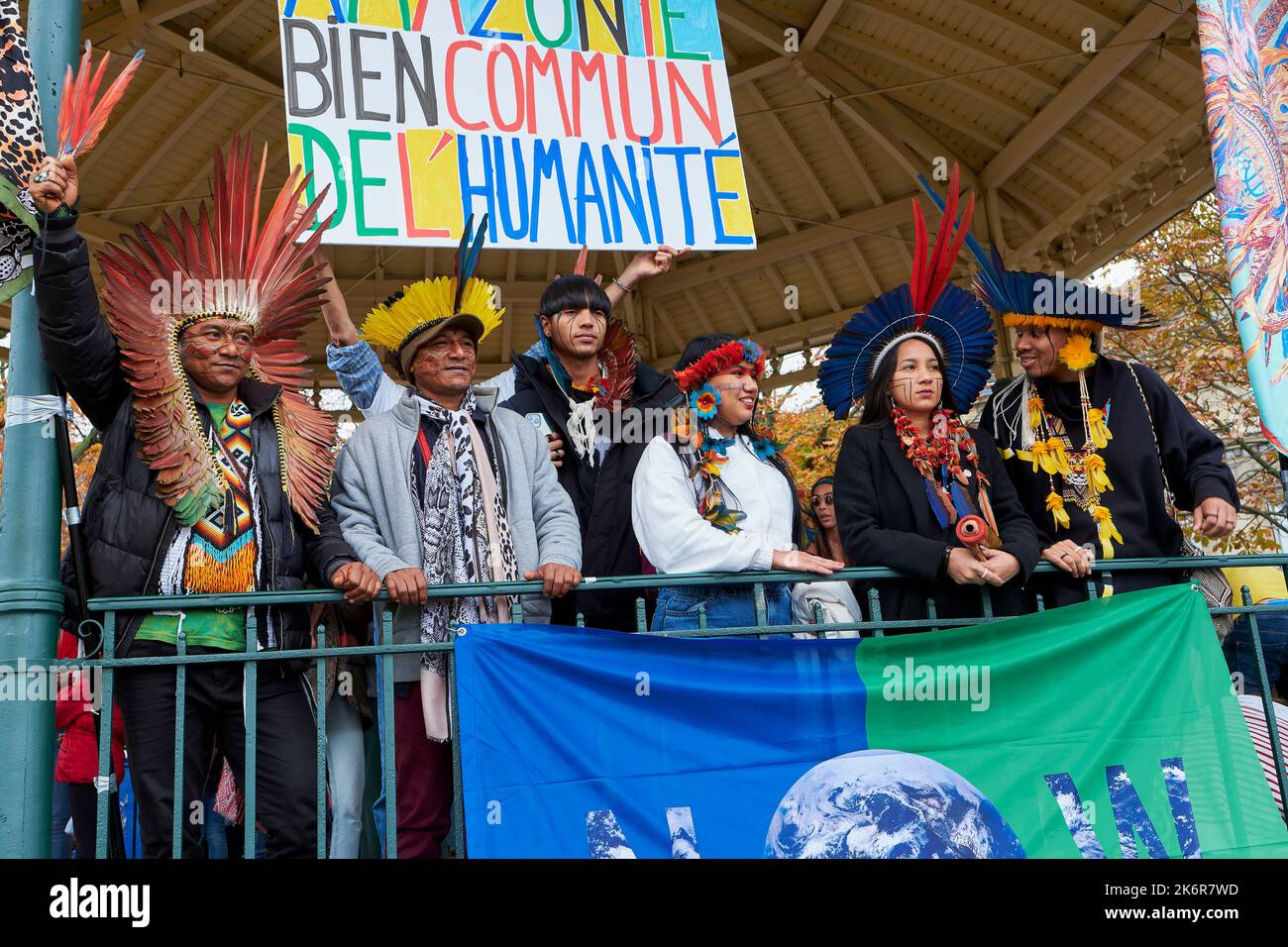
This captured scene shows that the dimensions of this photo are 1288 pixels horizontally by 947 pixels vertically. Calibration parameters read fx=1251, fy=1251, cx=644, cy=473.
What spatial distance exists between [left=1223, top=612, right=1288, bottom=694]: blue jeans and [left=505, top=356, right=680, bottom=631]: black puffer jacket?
7.41ft

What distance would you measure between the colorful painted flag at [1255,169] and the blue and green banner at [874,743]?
1.07 metres

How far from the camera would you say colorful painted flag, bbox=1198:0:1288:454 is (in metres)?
4.56

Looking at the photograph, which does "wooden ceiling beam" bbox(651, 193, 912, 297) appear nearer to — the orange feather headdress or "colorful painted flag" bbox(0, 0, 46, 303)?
the orange feather headdress

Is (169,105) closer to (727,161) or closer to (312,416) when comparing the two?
(727,161)

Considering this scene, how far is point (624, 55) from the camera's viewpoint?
5.83 metres

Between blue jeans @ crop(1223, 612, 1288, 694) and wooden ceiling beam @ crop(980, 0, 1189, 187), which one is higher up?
wooden ceiling beam @ crop(980, 0, 1189, 187)

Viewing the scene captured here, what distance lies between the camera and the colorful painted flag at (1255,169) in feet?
15.0

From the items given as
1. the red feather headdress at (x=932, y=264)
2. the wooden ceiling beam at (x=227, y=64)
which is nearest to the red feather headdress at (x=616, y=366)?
the red feather headdress at (x=932, y=264)

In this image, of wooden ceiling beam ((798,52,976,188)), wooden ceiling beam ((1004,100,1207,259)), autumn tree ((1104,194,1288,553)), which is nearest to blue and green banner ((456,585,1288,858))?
wooden ceiling beam ((1004,100,1207,259))

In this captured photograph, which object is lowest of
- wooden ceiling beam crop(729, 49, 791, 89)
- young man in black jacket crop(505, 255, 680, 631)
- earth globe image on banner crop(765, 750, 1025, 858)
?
earth globe image on banner crop(765, 750, 1025, 858)

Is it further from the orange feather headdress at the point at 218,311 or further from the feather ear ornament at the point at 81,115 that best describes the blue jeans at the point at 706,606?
the feather ear ornament at the point at 81,115

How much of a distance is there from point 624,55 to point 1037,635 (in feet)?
11.0

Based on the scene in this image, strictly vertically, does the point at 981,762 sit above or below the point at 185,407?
below
